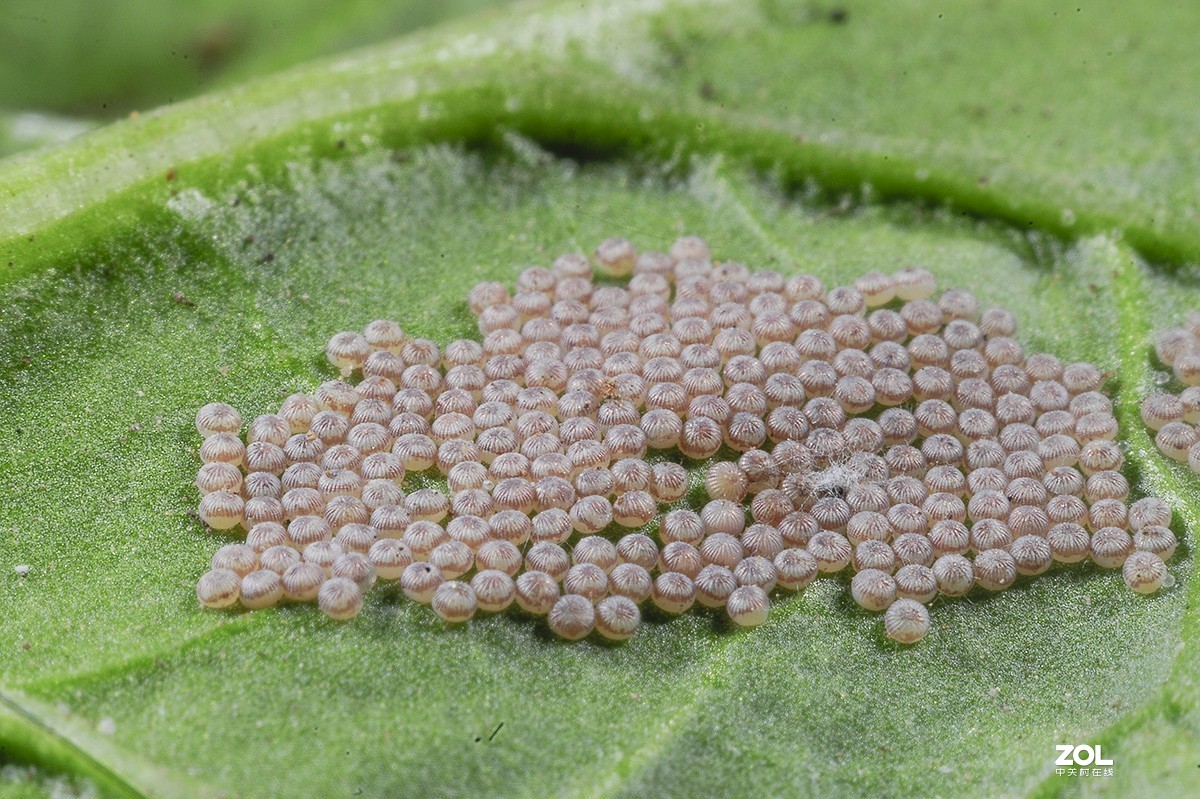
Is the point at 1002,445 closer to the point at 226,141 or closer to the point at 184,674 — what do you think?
the point at 184,674

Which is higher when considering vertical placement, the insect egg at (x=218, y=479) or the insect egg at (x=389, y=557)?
the insect egg at (x=218, y=479)

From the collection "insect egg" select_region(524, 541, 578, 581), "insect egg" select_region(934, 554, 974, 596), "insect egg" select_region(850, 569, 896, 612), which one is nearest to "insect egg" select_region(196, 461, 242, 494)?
"insect egg" select_region(524, 541, 578, 581)

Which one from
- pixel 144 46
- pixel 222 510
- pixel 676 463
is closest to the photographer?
pixel 222 510

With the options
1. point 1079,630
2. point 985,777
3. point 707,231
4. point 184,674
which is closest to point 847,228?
point 707,231

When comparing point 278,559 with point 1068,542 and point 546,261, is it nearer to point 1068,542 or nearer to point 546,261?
point 546,261

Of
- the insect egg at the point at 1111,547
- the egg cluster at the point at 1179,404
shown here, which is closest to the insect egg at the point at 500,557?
the insect egg at the point at 1111,547

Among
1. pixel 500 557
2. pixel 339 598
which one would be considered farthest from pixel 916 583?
pixel 339 598

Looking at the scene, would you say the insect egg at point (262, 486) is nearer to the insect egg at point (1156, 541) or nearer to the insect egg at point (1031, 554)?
the insect egg at point (1031, 554)
